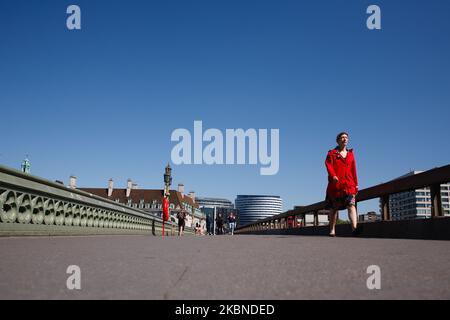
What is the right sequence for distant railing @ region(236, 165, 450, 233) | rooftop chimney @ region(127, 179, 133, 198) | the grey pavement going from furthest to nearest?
rooftop chimney @ region(127, 179, 133, 198), distant railing @ region(236, 165, 450, 233), the grey pavement

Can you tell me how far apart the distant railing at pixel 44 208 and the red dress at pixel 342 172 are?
5.26 m

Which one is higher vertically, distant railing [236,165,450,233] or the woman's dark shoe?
distant railing [236,165,450,233]

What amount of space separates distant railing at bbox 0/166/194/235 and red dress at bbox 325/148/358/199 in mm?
5256

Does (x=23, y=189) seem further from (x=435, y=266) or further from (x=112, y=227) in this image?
(x=112, y=227)

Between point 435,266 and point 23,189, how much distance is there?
601 cm

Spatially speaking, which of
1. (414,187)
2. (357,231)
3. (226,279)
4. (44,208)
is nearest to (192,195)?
(357,231)

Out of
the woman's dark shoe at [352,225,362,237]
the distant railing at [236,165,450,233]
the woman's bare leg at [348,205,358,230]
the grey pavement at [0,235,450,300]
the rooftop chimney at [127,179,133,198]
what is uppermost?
the rooftop chimney at [127,179,133,198]

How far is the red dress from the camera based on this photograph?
8.81 metres

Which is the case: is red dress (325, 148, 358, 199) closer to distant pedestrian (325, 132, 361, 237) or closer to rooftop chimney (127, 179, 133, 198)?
distant pedestrian (325, 132, 361, 237)

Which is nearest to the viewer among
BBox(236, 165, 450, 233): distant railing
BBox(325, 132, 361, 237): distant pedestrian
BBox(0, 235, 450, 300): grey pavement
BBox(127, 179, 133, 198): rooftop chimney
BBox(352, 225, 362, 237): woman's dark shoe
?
BBox(0, 235, 450, 300): grey pavement

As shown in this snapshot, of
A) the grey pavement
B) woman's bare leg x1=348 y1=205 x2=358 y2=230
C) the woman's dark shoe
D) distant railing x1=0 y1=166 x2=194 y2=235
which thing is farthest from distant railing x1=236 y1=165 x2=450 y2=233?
distant railing x1=0 y1=166 x2=194 y2=235

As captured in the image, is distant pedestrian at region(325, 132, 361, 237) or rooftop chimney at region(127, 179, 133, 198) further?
rooftop chimney at region(127, 179, 133, 198)
